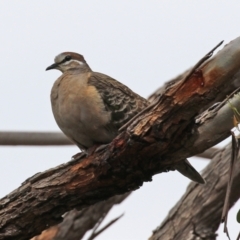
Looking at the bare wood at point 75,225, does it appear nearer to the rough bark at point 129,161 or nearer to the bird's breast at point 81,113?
the bird's breast at point 81,113

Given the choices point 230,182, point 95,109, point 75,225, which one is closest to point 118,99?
point 95,109

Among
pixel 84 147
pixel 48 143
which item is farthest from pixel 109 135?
pixel 48 143

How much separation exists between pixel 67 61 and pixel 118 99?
1312mm

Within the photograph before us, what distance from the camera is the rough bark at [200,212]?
668cm

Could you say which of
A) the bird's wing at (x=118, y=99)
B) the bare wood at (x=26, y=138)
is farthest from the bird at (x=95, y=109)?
the bare wood at (x=26, y=138)

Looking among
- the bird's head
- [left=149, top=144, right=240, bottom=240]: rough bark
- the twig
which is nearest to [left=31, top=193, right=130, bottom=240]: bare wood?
[left=149, top=144, right=240, bottom=240]: rough bark

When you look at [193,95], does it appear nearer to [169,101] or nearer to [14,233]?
[169,101]

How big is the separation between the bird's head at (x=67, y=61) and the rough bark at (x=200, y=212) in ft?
4.95

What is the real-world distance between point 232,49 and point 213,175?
2.81m

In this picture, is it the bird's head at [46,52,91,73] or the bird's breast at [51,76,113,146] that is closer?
the bird's breast at [51,76,113,146]

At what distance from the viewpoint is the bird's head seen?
23.7 feet

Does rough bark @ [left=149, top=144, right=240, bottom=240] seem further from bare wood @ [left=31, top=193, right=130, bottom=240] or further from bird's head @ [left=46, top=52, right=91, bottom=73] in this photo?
bird's head @ [left=46, top=52, right=91, bottom=73]

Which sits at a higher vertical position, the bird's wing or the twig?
the bird's wing

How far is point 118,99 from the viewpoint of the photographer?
6211 mm
